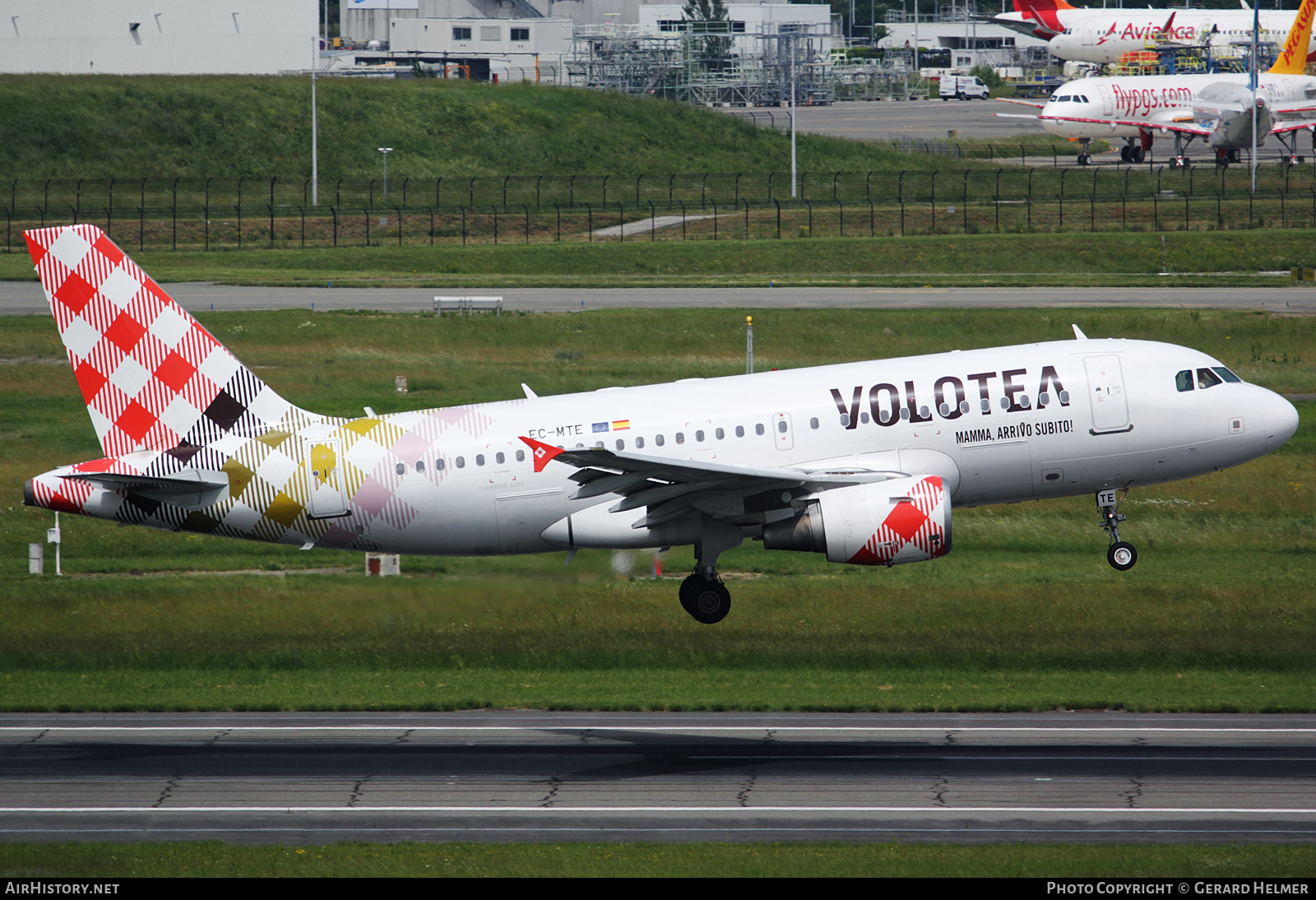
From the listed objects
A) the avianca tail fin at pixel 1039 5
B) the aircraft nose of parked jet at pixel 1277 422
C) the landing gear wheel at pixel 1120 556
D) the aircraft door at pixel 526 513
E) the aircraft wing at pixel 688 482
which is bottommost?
the landing gear wheel at pixel 1120 556

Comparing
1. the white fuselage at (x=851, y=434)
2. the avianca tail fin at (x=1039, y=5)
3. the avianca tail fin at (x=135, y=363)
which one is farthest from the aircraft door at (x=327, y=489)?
the avianca tail fin at (x=1039, y=5)

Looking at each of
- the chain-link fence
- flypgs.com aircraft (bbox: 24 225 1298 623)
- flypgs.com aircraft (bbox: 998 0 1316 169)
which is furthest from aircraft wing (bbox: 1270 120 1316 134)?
flypgs.com aircraft (bbox: 24 225 1298 623)

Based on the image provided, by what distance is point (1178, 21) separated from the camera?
164 m

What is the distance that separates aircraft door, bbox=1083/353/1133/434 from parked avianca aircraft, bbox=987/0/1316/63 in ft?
477

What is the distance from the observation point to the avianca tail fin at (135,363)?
31719mm

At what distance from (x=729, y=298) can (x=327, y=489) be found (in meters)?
53.6

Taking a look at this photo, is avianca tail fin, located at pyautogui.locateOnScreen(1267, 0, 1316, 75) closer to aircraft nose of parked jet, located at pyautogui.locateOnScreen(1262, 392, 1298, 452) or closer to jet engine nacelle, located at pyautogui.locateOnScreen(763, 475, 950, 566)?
aircraft nose of parked jet, located at pyautogui.locateOnScreen(1262, 392, 1298, 452)

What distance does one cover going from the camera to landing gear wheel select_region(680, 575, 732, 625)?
31.1 meters

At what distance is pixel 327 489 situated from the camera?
3077 centimetres

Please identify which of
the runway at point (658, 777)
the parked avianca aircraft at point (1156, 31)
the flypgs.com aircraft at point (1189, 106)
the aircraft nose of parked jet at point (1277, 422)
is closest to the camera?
the runway at point (658, 777)

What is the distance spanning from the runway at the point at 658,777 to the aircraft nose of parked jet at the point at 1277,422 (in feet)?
19.8

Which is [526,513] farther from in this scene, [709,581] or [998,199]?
[998,199]

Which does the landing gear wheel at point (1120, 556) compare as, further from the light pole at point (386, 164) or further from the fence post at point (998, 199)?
the light pole at point (386, 164)

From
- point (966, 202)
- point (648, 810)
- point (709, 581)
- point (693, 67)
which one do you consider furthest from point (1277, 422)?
point (693, 67)
